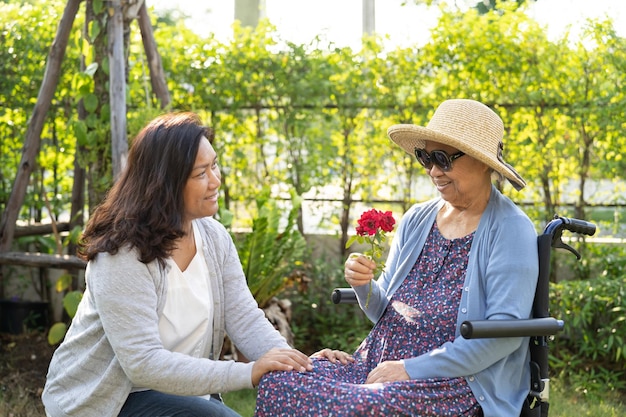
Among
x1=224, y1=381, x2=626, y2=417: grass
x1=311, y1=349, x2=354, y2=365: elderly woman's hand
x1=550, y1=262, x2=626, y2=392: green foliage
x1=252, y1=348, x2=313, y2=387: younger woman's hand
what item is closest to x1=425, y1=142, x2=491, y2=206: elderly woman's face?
x1=311, y1=349, x2=354, y2=365: elderly woman's hand

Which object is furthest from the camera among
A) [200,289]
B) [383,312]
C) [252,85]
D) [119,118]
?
[252,85]

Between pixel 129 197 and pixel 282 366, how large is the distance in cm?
72

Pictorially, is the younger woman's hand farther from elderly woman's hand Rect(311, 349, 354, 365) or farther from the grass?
the grass

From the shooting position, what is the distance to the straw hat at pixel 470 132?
10.2 feet

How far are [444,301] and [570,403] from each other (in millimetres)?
2338

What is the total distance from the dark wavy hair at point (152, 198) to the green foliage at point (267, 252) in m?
2.33

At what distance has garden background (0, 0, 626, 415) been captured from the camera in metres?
5.79

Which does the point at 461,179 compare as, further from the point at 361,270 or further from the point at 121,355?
the point at 121,355

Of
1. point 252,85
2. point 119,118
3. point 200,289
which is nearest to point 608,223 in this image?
point 252,85

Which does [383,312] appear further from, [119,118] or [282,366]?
[119,118]

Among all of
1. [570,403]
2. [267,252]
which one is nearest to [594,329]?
[570,403]

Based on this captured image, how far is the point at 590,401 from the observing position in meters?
5.20

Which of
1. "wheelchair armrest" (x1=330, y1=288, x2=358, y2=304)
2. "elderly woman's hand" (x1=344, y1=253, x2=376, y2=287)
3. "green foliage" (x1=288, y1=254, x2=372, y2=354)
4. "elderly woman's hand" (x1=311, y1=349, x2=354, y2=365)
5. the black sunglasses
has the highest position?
the black sunglasses

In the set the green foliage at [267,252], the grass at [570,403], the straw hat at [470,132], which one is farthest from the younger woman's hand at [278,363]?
the green foliage at [267,252]
